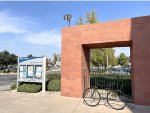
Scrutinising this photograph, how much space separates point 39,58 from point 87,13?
14454mm

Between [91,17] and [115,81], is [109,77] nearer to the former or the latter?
[115,81]

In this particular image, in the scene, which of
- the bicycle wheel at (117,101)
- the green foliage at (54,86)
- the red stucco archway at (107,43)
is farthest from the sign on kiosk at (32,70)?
the bicycle wheel at (117,101)

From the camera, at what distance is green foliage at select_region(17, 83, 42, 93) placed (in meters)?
11.9

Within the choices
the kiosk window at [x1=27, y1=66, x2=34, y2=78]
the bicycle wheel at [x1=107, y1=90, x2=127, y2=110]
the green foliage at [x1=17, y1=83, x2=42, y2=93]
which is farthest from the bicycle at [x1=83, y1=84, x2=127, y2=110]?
the kiosk window at [x1=27, y1=66, x2=34, y2=78]

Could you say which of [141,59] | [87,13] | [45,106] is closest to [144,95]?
[141,59]

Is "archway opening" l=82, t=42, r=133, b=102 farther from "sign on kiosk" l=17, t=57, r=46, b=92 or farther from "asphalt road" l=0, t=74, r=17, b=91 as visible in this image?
A: "asphalt road" l=0, t=74, r=17, b=91

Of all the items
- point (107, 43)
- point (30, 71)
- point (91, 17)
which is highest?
point (91, 17)

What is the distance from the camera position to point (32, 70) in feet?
41.7

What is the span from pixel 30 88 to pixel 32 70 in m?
1.31

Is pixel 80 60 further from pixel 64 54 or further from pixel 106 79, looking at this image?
pixel 106 79

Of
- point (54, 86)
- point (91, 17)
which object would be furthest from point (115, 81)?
point (91, 17)

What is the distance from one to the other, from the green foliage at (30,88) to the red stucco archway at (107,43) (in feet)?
7.57

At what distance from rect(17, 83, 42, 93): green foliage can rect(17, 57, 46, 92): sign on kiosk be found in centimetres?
31

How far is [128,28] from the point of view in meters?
8.93
